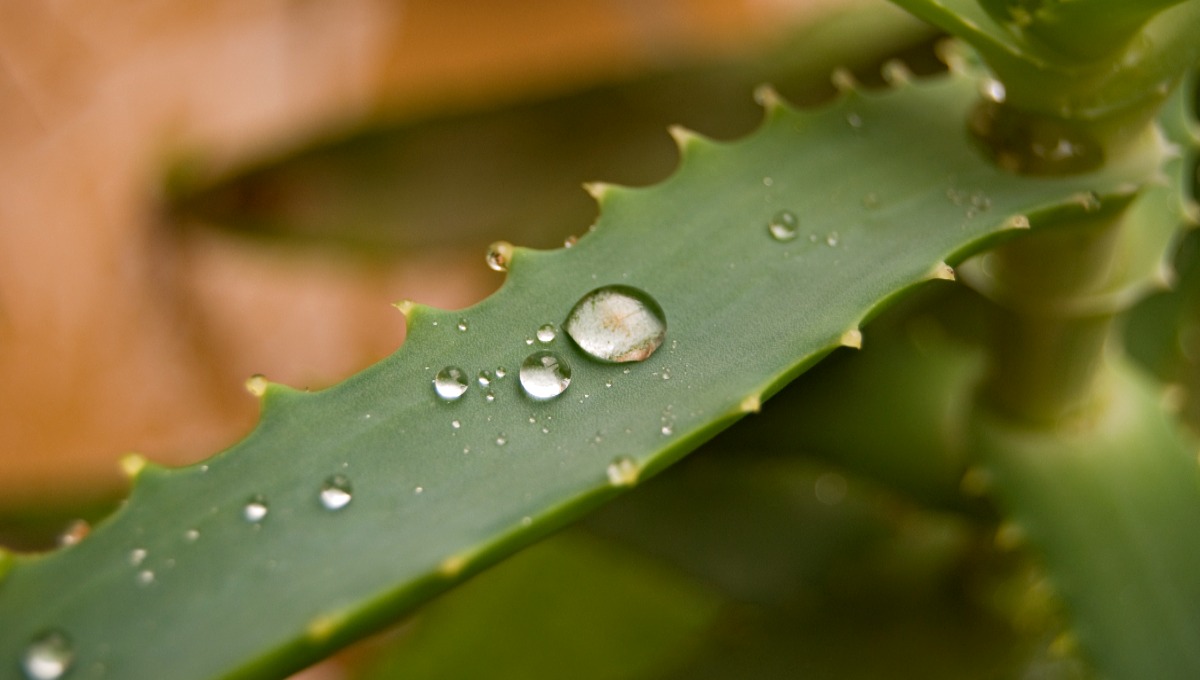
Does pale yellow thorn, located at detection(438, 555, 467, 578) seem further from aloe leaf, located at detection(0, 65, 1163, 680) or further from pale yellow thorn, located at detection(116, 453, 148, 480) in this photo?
Result: pale yellow thorn, located at detection(116, 453, 148, 480)

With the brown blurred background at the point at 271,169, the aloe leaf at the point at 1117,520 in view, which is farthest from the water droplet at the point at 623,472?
the brown blurred background at the point at 271,169

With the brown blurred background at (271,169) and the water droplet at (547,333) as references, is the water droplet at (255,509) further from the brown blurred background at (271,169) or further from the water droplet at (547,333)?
the brown blurred background at (271,169)

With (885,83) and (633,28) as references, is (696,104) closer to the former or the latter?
(885,83)

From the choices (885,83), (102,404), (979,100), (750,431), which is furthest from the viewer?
(102,404)

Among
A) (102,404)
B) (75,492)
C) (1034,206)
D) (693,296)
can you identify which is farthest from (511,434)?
(102,404)

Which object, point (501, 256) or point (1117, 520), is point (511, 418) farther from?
point (1117, 520)

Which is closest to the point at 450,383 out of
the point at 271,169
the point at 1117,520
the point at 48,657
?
the point at 48,657
